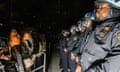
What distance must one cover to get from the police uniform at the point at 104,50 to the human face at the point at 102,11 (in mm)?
48

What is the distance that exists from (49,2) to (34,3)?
0.63ft

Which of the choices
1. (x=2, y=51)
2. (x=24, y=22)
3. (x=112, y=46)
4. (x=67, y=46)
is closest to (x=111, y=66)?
(x=112, y=46)

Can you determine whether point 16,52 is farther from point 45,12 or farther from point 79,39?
point 45,12

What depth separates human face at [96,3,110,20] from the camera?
2293mm

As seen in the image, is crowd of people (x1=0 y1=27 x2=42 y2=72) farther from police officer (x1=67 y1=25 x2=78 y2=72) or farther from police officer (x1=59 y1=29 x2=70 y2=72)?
police officer (x1=67 y1=25 x2=78 y2=72)

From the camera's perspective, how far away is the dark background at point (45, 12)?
376cm

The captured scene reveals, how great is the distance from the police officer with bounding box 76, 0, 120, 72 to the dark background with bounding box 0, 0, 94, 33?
1.43 meters

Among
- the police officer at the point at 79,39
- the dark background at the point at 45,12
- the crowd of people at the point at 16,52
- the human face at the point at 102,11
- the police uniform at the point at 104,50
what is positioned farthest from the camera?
the dark background at the point at 45,12

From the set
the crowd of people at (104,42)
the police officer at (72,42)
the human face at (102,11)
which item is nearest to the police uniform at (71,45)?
the police officer at (72,42)

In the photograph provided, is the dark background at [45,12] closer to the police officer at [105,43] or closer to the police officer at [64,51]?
the police officer at [64,51]

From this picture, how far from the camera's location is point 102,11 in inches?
91.6

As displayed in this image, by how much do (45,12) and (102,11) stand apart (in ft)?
5.59

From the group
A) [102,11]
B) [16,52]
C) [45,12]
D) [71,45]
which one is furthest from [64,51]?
[102,11]

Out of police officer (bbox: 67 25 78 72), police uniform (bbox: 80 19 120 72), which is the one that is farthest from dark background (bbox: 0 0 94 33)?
police uniform (bbox: 80 19 120 72)
